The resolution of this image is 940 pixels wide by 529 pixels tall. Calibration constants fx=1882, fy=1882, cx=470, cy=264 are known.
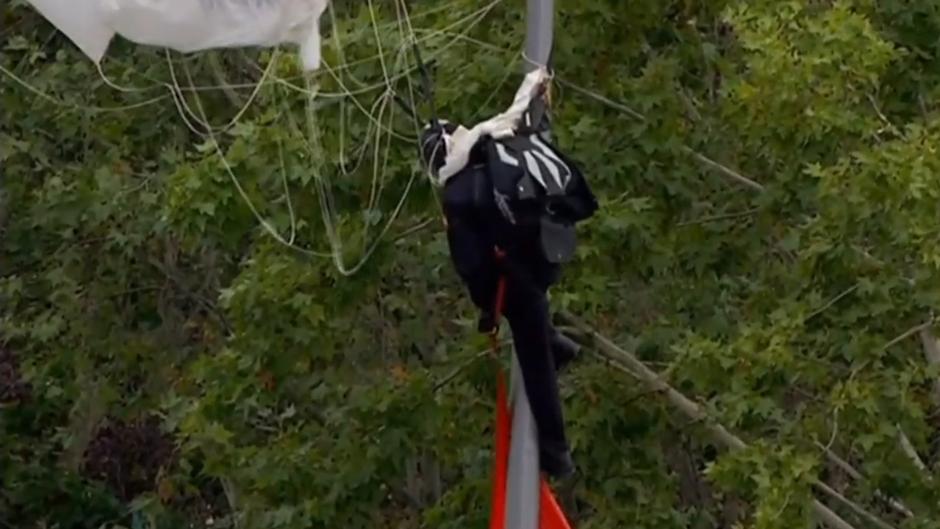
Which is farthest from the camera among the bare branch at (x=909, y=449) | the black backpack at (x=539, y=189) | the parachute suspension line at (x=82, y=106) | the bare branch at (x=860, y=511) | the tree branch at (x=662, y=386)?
the parachute suspension line at (x=82, y=106)

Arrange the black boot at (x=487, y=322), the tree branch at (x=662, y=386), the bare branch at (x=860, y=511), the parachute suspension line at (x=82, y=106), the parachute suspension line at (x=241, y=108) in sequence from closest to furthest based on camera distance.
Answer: the black boot at (x=487, y=322) < the parachute suspension line at (x=241, y=108) < the bare branch at (x=860, y=511) < the tree branch at (x=662, y=386) < the parachute suspension line at (x=82, y=106)

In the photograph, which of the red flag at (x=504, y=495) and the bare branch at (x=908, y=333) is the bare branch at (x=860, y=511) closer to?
the bare branch at (x=908, y=333)

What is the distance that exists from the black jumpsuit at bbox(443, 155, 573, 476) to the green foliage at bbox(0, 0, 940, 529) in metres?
1.38

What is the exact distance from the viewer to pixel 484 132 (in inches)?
164

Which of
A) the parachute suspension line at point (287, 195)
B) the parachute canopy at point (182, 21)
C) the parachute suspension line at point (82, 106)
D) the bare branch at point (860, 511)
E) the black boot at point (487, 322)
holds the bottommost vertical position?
the bare branch at point (860, 511)

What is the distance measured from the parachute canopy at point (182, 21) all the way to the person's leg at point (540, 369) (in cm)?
82

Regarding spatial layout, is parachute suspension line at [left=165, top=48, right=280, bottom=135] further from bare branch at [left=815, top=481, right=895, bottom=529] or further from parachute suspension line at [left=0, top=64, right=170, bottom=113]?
bare branch at [left=815, top=481, right=895, bottom=529]

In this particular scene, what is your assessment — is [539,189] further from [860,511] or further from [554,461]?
[860,511]

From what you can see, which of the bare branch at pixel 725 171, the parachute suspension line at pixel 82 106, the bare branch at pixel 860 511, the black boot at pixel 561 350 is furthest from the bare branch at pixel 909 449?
the parachute suspension line at pixel 82 106

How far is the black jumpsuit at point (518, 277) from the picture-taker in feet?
13.4

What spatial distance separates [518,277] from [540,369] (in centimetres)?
24

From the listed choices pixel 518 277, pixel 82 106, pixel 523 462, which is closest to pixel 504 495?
pixel 523 462

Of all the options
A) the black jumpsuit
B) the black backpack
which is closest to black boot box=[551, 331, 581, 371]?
the black jumpsuit

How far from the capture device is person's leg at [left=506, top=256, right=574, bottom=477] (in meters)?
4.25
